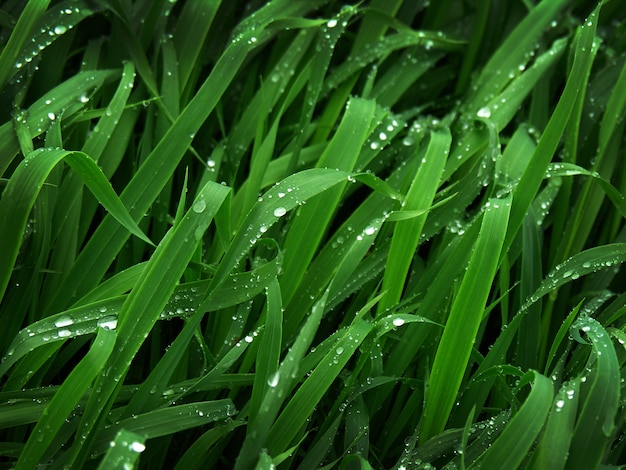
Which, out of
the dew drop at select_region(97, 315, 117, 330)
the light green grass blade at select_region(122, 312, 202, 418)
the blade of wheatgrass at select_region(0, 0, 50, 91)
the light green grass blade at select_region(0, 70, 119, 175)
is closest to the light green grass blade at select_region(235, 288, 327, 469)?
the light green grass blade at select_region(122, 312, 202, 418)

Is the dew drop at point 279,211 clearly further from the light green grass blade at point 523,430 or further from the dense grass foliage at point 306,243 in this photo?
the light green grass blade at point 523,430

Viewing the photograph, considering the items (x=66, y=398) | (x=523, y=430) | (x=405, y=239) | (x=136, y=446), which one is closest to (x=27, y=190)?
(x=66, y=398)

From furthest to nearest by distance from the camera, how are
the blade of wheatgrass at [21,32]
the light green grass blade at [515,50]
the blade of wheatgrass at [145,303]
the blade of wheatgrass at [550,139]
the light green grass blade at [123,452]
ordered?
the light green grass blade at [515,50] < the blade of wheatgrass at [21,32] < the blade of wheatgrass at [550,139] < the blade of wheatgrass at [145,303] < the light green grass blade at [123,452]

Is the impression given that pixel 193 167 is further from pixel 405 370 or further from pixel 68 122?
pixel 405 370

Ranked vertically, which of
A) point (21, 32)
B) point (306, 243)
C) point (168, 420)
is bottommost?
point (168, 420)

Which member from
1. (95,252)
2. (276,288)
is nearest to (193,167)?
(95,252)

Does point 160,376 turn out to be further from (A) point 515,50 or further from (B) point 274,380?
(A) point 515,50

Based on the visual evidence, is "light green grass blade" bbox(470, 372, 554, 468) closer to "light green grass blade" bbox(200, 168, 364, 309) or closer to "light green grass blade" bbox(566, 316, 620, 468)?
"light green grass blade" bbox(566, 316, 620, 468)

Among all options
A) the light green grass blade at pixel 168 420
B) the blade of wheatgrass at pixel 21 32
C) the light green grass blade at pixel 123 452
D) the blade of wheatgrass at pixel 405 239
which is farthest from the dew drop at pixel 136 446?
the blade of wheatgrass at pixel 21 32
